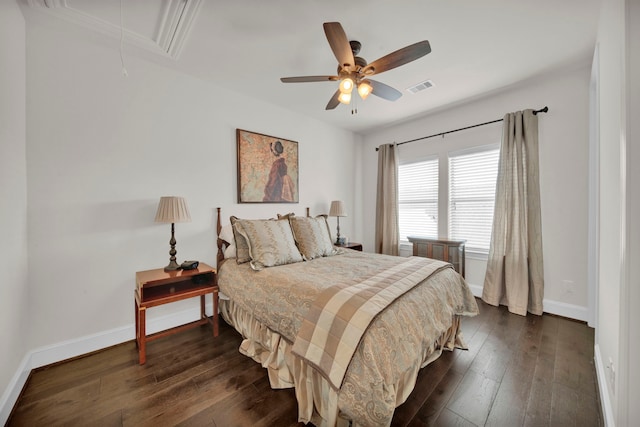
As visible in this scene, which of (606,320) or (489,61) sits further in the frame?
(489,61)

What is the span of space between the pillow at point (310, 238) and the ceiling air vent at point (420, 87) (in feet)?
6.69

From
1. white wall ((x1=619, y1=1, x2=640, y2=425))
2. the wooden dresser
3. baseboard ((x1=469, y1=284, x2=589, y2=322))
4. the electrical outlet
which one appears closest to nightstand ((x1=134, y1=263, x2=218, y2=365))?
white wall ((x1=619, y1=1, x2=640, y2=425))

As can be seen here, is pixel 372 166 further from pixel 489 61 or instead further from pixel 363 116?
pixel 489 61

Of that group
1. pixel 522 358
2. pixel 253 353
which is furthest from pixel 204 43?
pixel 522 358

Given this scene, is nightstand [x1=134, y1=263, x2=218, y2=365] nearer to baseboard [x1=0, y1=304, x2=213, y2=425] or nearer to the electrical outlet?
baseboard [x1=0, y1=304, x2=213, y2=425]

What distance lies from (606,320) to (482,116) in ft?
8.84

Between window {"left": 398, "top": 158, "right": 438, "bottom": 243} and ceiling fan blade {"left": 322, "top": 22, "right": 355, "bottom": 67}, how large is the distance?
2581 millimetres

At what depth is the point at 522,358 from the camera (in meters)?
1.97

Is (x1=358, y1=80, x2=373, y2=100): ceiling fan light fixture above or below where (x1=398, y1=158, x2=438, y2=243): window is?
above

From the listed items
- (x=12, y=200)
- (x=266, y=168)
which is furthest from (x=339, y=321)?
(x=266, y=168)

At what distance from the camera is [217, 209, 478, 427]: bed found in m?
1.22

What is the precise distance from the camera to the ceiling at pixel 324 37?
176 cm

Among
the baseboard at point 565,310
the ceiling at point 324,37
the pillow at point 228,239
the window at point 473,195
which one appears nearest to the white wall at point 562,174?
the baseboard at point 565,310

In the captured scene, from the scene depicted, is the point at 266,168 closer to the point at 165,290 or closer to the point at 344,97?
the point at 344,97
